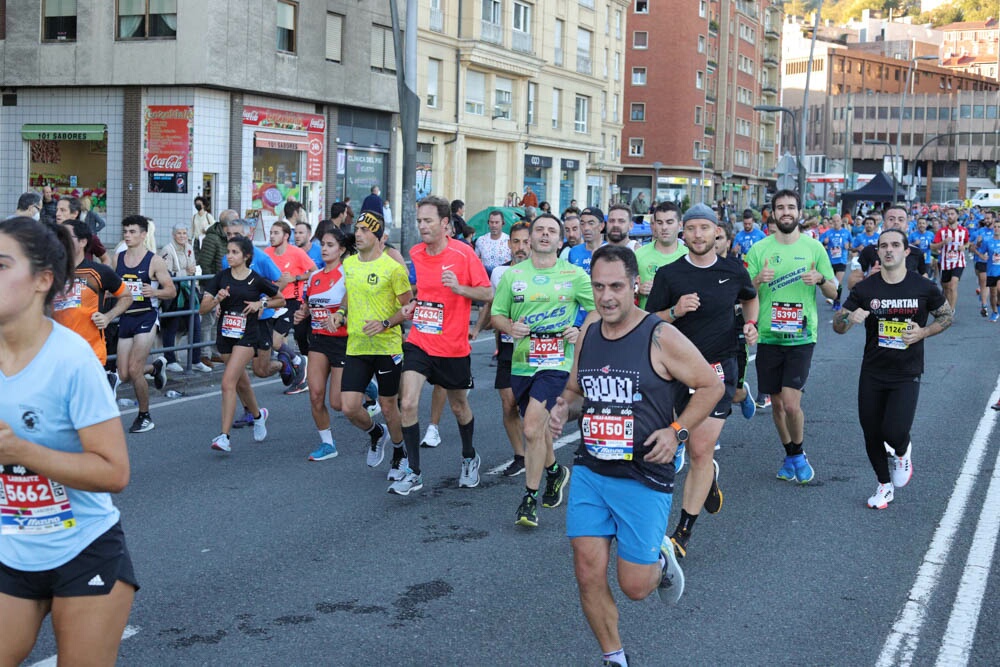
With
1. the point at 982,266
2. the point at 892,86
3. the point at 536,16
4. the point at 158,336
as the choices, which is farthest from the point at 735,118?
the point at 158,336

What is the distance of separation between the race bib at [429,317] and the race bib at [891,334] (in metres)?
2.97

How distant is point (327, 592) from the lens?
597cm

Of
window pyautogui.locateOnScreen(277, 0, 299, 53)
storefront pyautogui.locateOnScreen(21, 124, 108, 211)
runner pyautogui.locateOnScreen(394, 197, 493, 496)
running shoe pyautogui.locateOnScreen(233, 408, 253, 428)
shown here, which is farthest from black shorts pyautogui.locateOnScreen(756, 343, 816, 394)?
window pyautogui.locateOnScreen(277, 0, 299, 53)

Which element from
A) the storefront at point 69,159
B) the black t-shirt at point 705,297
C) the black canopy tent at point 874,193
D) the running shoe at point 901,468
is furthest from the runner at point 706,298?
the black canopy tent at point 874,193

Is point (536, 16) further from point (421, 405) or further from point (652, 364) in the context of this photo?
point (652, 364)

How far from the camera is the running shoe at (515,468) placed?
29.2ft

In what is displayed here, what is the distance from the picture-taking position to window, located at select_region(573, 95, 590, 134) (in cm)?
5325

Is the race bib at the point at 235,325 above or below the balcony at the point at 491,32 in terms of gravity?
below

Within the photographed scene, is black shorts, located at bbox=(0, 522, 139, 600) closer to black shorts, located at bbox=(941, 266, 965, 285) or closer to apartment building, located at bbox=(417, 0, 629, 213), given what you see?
black shorts, located at bbox=(941, 266, 965, 285)

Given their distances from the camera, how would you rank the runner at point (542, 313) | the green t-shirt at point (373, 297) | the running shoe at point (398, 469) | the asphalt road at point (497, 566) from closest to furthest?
the asphalt road at point (497, 566) → the runner at point (542, 313) → the running shoe at point (398, 469) → the green t-shirt at point (373, 297)

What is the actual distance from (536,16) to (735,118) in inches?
1691

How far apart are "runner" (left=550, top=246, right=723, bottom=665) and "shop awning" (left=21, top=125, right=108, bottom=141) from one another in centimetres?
2761

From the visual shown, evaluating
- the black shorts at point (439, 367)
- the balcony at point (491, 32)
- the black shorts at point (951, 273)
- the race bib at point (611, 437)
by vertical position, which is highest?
the balcony at point (491, 32)

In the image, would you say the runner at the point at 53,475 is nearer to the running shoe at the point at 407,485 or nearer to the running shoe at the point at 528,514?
the running shoe at the point at 528,514
